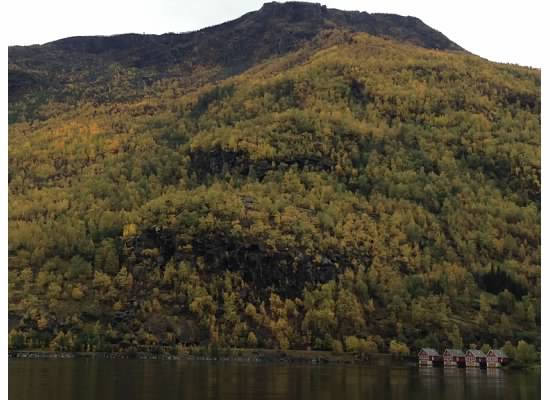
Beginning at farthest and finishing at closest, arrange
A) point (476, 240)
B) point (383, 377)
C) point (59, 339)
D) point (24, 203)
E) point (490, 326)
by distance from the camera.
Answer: point (24, 203)
point (476, 240)
point (490, 326)
point (59, 339)
point (383, 377)

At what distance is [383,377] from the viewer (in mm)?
93875

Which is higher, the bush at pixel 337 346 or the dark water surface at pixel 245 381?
the dark water surface at pixel 245 381

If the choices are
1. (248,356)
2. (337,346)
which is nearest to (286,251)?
(337,346)

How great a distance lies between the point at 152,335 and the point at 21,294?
28696 millimetres

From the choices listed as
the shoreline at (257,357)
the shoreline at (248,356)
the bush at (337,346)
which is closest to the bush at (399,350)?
the shoreline at (257,357)

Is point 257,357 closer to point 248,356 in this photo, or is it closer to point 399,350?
point 248,356

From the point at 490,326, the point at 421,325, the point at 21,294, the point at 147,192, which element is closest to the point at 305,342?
the point at 421,325

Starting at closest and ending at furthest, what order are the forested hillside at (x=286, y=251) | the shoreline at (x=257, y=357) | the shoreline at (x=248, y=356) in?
1. the shoreline at (x=257, y=357)
2. the shoreline at (x=248, y=356)
3. the forested hillside at (x=286, y=251)

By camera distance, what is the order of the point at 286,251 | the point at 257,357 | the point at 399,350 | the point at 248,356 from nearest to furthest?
the point at 257,357
the point at 248,356
the point at 399,350
the point at 286,251

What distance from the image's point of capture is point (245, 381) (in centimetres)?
8244

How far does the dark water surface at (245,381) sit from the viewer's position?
229 feet

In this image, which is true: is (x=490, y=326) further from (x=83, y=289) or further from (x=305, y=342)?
(x=83, y=289)

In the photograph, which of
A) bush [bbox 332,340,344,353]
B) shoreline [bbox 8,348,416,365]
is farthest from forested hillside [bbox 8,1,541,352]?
shoreline [bbox 8,348,416,365]

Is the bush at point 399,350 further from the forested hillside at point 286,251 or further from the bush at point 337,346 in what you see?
the bush at point 337,346
